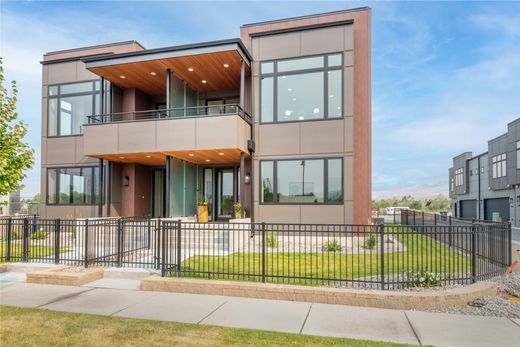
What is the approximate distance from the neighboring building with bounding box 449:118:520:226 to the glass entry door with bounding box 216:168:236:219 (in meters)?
25.8

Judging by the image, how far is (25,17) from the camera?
41.7 feet

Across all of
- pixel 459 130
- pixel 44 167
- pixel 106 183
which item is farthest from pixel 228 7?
pixel 459 130

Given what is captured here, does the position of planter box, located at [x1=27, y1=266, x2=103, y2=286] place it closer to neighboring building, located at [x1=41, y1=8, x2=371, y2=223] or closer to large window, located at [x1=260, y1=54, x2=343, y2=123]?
neighboring building, located at [x1=41, y1=8, x2=371, y2=223]

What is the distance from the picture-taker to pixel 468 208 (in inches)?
1917

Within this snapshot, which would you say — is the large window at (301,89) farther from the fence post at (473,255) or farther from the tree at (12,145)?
the tree at (12,145)

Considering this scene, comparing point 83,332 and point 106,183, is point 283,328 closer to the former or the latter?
point 83,332

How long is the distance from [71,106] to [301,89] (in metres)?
12.2

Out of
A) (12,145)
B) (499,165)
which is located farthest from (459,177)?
(12,145)

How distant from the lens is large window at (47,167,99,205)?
1738cm

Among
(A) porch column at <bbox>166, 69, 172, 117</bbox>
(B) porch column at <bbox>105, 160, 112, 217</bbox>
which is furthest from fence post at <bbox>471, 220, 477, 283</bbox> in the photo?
(B) porch column at <bbox>105, 160, 112, 217</bbox>

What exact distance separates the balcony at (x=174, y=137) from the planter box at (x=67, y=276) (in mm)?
6418

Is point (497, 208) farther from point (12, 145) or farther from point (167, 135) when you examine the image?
point (12, 145)

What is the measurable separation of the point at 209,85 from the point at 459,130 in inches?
5786

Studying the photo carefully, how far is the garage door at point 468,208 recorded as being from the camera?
45.6 meters
